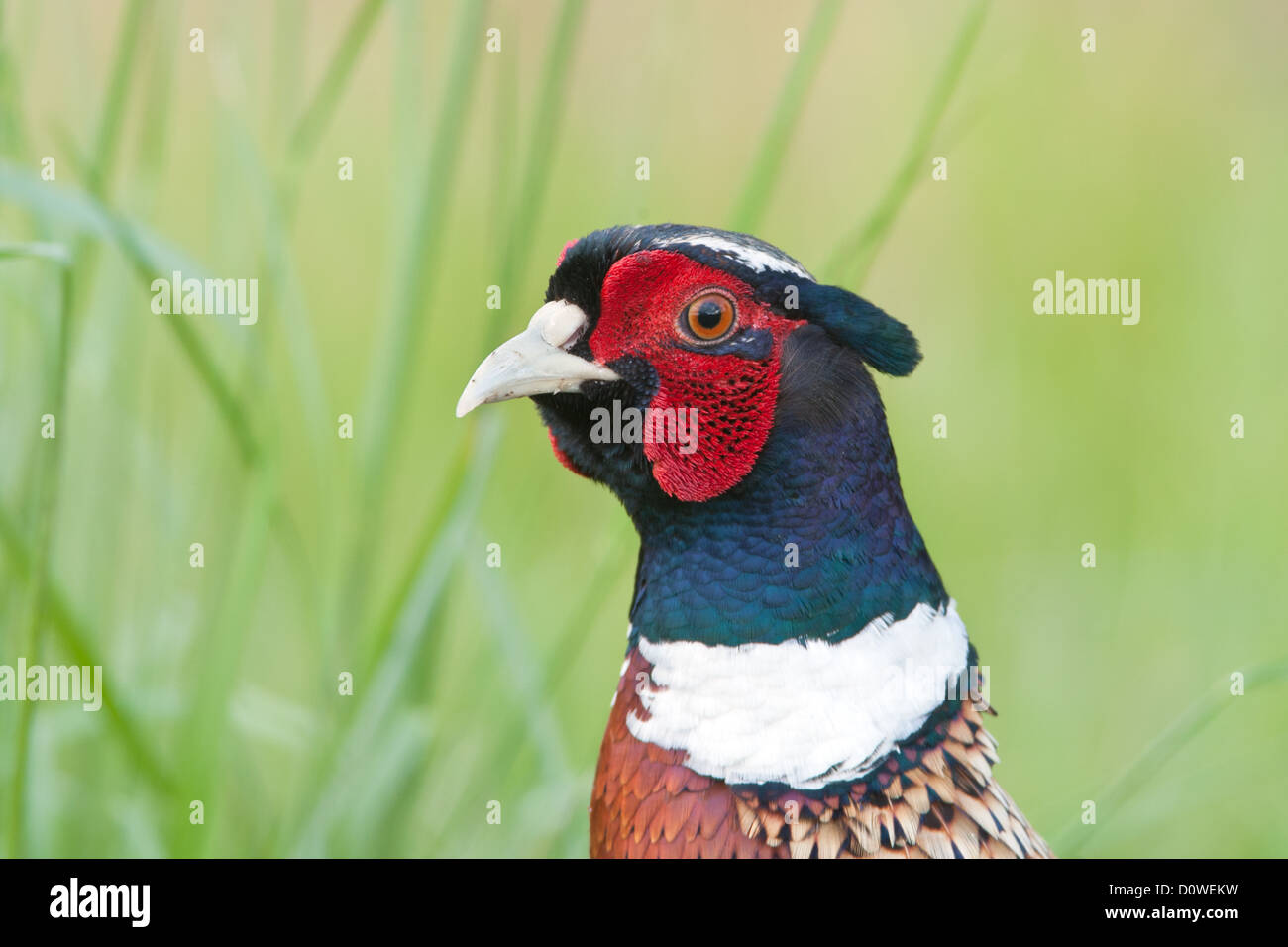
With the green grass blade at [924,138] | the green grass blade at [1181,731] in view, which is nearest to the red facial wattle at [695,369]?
the green grass blade at [924,138]

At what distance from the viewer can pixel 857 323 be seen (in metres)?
1.47

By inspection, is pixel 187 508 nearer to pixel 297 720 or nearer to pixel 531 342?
pixel 297 720

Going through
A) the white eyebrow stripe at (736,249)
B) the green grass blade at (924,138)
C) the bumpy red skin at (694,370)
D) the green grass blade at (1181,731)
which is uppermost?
the green grass blade at (924,138)

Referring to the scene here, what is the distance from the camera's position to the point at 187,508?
212cm

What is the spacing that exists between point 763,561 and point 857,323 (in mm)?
328

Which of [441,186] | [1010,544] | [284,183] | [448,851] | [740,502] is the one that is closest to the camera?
[740,502]

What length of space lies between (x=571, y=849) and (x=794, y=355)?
Answer: 107 centimetres

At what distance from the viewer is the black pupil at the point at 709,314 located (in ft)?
4.70

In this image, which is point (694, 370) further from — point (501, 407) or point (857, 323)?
point (501, 407)

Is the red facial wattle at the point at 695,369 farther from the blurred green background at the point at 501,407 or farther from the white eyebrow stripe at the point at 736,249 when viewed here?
the blurred green background at the point at 501,407

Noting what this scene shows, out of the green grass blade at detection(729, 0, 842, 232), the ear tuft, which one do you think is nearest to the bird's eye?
the ear tuft

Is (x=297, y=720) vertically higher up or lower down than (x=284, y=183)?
lower down

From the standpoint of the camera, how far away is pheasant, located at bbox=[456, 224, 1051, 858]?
141cm
